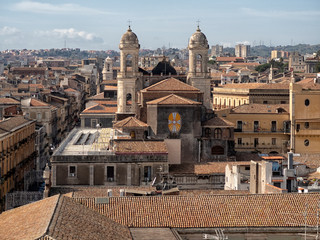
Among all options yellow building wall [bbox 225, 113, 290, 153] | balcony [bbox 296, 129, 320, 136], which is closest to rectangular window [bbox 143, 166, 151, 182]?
yellow building wall [bbox 225, 113, 290, 153]

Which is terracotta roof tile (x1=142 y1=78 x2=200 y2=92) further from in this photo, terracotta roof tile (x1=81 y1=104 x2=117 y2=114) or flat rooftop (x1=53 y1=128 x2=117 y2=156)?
terracotta roof tile (x1=81 y1=104 x2=117 y2=114)

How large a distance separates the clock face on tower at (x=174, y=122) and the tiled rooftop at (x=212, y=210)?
26828 mm

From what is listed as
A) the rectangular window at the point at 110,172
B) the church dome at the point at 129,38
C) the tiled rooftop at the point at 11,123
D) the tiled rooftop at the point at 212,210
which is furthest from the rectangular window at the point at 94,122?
the tiled rooftop at the point at 212,210

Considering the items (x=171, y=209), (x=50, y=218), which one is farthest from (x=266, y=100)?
(x=50, y=218)

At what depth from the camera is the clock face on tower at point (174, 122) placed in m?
61.4

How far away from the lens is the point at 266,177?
39969 mm

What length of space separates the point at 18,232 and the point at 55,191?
19.4m

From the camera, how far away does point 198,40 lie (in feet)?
237

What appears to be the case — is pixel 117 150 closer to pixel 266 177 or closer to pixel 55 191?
pixel 55 191

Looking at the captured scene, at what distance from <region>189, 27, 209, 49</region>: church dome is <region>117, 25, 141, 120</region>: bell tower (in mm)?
5174

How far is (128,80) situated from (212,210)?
39686 mm

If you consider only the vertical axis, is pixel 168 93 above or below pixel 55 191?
above

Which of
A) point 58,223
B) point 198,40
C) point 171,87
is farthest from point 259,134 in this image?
point 58,223

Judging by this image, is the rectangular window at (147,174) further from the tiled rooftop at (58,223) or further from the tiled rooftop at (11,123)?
the tiled rooftop at (58,223)
